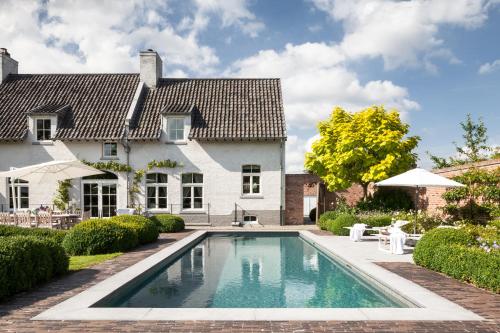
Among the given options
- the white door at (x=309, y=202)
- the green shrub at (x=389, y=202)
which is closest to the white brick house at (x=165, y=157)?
the green shrub at (x=389, y=202)

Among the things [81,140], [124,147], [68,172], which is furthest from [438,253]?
[81,140]

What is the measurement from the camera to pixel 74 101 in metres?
25.0

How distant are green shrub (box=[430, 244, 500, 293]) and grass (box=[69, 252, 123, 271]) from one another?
8569mm

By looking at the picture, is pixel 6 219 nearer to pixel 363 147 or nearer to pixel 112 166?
pixel 112 166

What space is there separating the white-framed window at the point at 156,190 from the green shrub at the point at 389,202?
10.5 m

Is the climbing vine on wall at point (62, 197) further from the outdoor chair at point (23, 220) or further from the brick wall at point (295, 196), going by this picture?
the brick wall at point (295, 196)

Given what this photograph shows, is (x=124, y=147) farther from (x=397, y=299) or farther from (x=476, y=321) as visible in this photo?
(x=476, y=321)

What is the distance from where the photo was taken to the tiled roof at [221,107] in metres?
23.0

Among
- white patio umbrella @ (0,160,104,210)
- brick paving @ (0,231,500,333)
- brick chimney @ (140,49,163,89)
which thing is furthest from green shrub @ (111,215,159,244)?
brick chimney @ (140,49,163,89)

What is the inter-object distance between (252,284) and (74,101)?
64.2 feet

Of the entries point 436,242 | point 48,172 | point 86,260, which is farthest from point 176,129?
point 436,242

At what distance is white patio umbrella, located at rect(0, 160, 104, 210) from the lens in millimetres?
15953

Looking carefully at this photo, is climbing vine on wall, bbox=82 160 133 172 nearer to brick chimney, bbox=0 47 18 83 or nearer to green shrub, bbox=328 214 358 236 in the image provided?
brick chimney, bbox=0 47 18 83

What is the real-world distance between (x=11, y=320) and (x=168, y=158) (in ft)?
56.9
